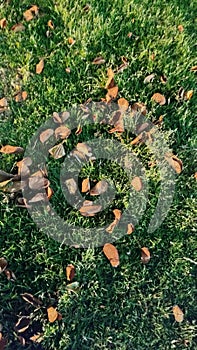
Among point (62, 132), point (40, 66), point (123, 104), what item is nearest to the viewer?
point (62, 132)

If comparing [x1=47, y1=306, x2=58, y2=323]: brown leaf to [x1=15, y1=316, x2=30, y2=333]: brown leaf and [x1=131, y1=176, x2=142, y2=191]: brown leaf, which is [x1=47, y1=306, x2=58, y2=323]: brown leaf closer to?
[x1=15, y1=316, x2=30, y2=333]: brown leaf

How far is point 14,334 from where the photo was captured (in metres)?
1.85

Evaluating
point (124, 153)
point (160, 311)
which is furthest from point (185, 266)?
point (124, 153)

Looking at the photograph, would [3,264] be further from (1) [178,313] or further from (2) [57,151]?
(1) [178,313]

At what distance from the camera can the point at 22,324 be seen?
1870 mm

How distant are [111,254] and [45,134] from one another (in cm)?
68

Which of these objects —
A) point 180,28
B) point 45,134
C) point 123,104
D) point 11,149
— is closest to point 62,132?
point 45,134

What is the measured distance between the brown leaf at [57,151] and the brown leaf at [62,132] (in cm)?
7

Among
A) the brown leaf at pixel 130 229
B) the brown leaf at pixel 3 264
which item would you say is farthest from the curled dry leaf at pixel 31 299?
the brown leaf at pixel 130 229

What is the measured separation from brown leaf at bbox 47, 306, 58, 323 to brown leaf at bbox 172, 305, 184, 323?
505 mm

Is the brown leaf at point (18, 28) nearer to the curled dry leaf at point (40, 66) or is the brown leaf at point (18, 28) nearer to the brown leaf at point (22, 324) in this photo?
the curled dry leaf at point (40, 66)

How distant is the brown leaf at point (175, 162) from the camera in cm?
231

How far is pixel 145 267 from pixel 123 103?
866 mm

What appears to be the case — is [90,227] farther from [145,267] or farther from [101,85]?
[101,85]
